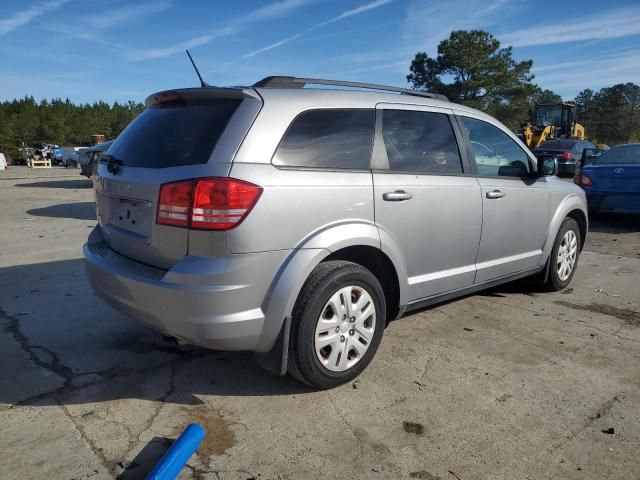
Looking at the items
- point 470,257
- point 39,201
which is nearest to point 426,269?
point 470,257

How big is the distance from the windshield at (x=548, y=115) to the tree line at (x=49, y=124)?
156 ft

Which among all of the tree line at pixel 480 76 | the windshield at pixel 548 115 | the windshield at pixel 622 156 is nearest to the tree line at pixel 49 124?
the tree line at pixel 480 76

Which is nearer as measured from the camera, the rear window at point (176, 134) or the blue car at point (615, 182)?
the rear window at point (176, 134)

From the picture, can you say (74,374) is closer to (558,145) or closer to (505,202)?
(505,202)

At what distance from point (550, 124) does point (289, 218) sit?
25798 mm

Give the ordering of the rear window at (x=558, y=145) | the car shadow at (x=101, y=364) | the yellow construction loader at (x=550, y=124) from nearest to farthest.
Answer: the car shadow at (x=101, y=364) < the rear window at (x=558, y=145) < the yellow construction loader at (x=550, y=124)

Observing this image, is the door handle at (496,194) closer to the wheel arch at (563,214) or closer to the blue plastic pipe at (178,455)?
the wheel arch at (563,214)

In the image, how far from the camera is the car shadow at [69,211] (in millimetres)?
10078

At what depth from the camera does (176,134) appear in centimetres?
292

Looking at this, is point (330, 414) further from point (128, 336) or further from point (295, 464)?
point (128, 336)

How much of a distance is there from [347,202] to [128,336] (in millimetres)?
2087

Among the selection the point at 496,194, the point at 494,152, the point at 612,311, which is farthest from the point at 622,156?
the point at 496,194

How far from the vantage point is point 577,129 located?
27344 millimetres

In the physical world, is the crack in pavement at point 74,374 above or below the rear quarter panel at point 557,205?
below
